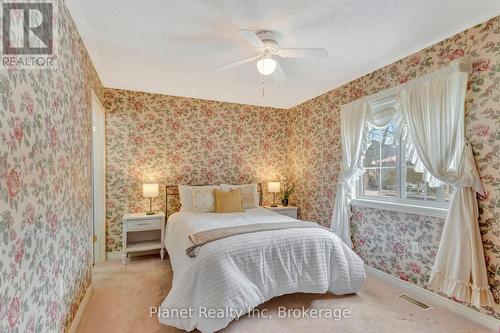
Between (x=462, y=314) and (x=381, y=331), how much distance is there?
32.4 inches

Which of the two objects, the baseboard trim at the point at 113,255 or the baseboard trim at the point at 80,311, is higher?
the baseboard trim at the point at 80,311

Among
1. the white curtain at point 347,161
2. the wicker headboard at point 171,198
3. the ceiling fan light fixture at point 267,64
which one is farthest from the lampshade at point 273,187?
the ceiling fan light fixture at point 267,64

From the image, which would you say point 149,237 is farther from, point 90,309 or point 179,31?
point 179,31

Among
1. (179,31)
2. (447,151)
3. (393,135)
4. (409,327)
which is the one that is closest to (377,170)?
(393,135)

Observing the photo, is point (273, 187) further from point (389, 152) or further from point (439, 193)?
point (439, 193)

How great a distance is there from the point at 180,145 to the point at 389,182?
2.99 meters

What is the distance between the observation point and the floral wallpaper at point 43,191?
3.28ft

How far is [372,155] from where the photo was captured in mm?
3223

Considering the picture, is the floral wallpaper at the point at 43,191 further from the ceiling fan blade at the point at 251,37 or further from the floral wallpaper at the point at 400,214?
the floral wallpaper at the point at 400,214

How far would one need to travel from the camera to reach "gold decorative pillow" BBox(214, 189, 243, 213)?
3.58 m

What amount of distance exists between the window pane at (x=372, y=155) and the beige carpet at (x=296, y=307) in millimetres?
1379

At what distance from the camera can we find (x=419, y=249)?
2521 millimetres

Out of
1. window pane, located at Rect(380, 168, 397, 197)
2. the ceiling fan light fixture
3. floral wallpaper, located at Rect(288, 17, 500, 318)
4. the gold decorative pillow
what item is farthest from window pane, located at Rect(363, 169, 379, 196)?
the ceiling fan light fixture

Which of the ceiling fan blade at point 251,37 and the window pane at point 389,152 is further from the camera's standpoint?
the window pane at point 389,152
